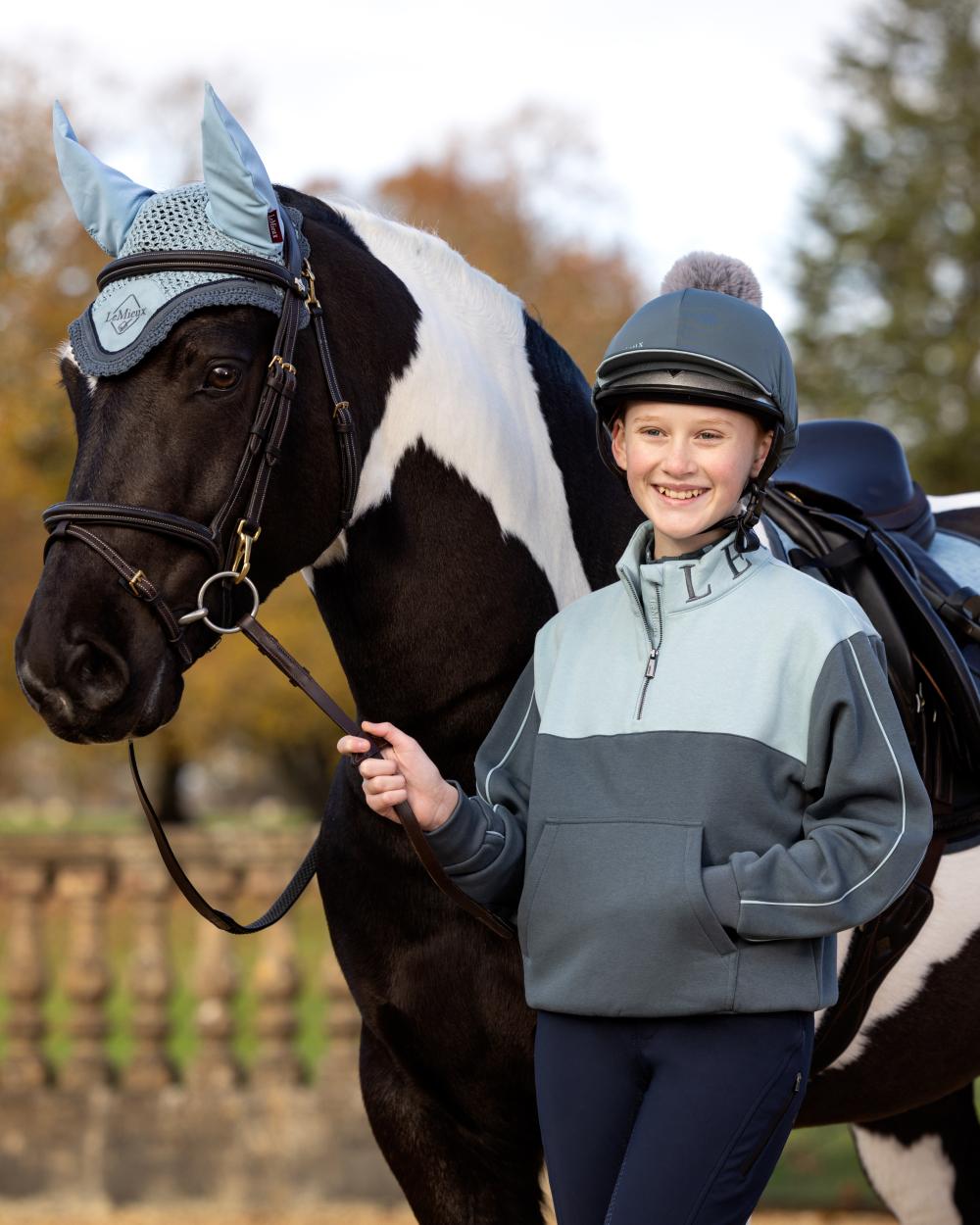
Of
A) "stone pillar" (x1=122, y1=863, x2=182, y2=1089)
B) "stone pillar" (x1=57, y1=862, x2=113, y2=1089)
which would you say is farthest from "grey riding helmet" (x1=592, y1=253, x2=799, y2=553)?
"stone pillar" (x1=57, y1=862, x2=113, y2=1089)

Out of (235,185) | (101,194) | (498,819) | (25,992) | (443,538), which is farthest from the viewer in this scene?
(25,992)

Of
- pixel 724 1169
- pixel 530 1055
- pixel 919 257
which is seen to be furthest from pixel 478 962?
pixel 919 257

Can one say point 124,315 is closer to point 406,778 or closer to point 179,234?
point 179,234

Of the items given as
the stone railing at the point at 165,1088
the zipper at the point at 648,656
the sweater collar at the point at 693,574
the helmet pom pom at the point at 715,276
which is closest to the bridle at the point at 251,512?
the zipper at the point at 648,656

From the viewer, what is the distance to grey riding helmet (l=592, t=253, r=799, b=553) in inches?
77.8

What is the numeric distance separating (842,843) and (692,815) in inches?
7.4

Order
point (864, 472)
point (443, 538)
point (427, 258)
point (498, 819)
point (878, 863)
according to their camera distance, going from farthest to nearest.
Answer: point (864, 472) → point (427, 258) → point (443, 538) → point (498, 819) → point (878, 863)

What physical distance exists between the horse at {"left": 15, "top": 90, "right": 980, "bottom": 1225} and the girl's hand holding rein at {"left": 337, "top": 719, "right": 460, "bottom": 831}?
343mm

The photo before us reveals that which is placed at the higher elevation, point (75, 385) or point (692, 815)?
point (75, 385)

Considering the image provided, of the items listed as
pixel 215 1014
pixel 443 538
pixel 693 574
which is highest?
pixel 443 538

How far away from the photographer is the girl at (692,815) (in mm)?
1821

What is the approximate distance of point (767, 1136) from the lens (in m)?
1.86

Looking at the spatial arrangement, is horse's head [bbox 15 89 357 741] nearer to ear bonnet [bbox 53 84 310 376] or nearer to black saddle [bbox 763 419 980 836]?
ear bonnet [bbox 53 84 310 376]

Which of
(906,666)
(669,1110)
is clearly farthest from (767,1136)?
(906,666)
